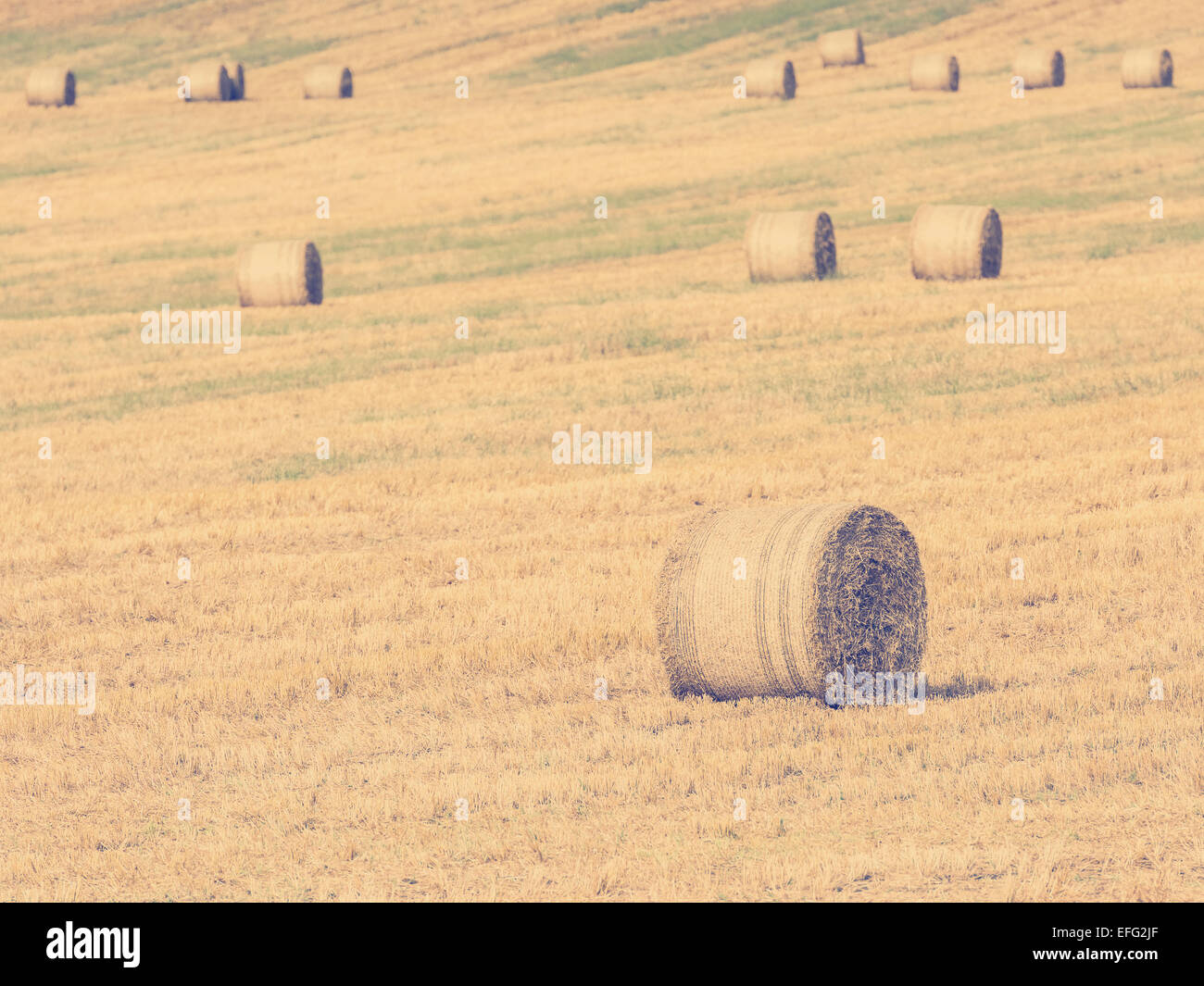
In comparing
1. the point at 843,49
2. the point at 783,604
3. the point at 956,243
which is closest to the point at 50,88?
the point at 843,49

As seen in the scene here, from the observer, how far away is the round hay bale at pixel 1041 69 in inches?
1710

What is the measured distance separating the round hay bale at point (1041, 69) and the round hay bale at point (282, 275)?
74.2 feet

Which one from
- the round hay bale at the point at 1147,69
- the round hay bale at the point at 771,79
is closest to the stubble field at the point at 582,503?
the round hay bale at the point at 1147,69

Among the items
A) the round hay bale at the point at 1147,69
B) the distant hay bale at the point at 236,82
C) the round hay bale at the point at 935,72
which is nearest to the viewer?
the round hay bale at the point at 1147,69

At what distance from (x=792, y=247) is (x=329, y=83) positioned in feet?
91.7

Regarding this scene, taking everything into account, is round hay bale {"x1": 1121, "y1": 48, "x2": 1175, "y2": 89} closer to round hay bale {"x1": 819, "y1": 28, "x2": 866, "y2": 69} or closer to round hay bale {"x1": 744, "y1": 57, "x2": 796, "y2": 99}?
round hay bale {"x1": 744, "y1": 57, "x2": 796, "y2": 99}

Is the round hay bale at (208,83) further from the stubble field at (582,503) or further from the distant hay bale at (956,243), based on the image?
the distant hay bale at (956,243)

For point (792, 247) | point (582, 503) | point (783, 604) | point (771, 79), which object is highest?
point (771, 79)

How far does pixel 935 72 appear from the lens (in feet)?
144

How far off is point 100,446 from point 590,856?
12877 millimetres

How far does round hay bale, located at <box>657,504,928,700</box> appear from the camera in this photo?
10312 mm

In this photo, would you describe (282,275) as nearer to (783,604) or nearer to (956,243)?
(956,243)

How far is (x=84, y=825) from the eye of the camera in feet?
29.1
